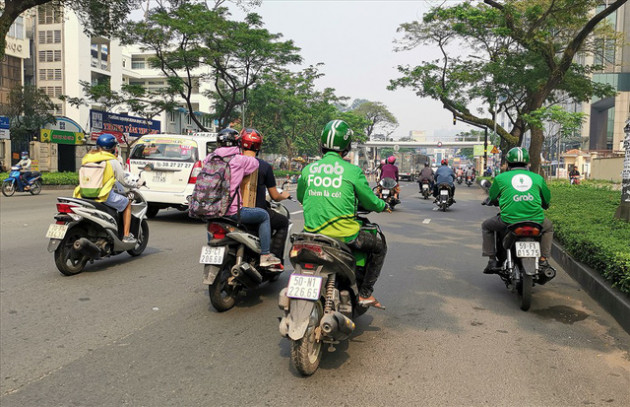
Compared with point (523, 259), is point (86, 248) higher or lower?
lower

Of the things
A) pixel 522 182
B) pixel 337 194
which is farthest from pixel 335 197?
pixel 522 182

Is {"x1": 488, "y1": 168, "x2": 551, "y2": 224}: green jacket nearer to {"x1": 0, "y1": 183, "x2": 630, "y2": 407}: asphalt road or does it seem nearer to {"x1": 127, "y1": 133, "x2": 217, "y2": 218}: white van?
{"x1": 0, "y1": 183, "x2": 630, "y2": 407}: asphalt road

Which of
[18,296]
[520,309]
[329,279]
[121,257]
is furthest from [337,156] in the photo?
[121,257]

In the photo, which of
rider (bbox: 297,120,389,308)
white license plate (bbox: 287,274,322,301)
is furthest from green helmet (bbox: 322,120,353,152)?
white license plate (bbox: 287,274,322,301)

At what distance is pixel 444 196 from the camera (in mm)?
15703

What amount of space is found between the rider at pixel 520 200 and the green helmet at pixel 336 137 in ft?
7.69

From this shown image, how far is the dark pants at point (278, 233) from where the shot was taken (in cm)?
539

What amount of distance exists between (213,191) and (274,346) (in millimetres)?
1510

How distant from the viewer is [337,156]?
12.9 feet

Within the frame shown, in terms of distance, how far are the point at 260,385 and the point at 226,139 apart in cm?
272

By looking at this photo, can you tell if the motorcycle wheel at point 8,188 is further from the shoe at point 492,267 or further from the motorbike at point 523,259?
the motorbike at point 523,259

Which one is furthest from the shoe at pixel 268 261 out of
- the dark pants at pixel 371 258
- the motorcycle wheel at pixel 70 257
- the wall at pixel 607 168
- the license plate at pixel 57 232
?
the wall at pixel 607 168

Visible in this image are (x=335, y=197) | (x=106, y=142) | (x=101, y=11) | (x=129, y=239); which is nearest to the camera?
(x=335, y=197)

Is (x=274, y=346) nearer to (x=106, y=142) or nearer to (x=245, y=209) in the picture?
(x=245, y=209)
